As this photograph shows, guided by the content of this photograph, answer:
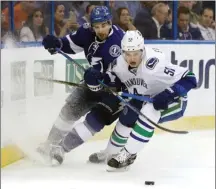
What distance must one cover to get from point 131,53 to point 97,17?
1.17ft

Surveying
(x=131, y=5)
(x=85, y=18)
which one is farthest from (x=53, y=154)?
(x=131, y=5)

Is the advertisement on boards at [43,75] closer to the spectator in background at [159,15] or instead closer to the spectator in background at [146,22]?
the spectator in background at [146,22]

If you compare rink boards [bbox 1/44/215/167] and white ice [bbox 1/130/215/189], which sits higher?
rink boards [bbox 1/44/215/167]

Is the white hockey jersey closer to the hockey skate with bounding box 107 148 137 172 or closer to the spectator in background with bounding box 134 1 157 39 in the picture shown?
the hockey skate with bounding box 107 148 137 172

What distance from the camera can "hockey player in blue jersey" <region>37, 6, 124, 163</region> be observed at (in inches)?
187

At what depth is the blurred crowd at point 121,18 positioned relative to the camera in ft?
18.3

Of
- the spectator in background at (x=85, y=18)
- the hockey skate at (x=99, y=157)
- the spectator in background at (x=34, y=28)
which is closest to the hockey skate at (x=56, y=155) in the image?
the hockey skate at (x=99, y=157)

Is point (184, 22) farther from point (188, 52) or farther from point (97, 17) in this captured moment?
point (97, 17)

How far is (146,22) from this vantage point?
22.1 feet

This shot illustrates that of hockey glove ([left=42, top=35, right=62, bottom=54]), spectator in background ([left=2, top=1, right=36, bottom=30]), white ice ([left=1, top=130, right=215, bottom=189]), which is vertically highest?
spectator in background ([left=2, top=1, right=36, bottom=30])

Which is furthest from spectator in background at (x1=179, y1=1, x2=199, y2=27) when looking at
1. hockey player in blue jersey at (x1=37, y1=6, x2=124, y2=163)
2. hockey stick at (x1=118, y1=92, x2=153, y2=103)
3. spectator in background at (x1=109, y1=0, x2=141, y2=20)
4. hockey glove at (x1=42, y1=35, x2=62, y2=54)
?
hockey stick at (x1=118, y1=92, x2=153, y2=103)

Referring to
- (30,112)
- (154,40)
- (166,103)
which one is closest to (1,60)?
(30,112)

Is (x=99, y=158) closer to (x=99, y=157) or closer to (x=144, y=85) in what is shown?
(x=99, y=157)

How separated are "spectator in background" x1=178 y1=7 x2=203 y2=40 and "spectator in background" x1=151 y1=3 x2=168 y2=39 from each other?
160mm
